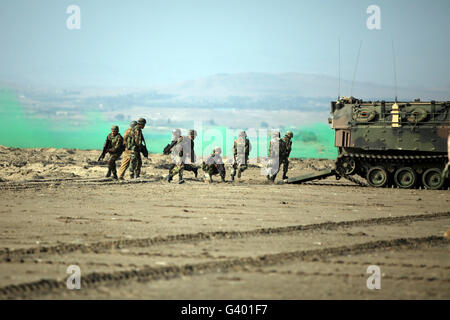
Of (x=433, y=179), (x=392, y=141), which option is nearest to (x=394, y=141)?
(x=392, y=141)

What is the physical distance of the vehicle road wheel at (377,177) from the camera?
18.0 metres

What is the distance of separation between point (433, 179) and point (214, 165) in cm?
658

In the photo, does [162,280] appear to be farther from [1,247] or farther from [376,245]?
[376,245]

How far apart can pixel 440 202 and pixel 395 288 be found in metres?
8.73

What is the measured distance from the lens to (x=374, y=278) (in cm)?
644

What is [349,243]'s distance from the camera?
27.9ft

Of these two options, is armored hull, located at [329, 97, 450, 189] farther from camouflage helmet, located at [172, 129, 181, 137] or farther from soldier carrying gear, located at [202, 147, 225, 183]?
camouflage helmet, located at [172, 129, 181, 137]

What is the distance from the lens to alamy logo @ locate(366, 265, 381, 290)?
6.16m

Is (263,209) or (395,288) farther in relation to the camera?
(263,209)

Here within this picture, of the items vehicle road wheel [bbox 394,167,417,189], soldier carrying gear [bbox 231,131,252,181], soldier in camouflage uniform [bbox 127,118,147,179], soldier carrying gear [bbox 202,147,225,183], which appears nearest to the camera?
vehicle road wheel [bbox 394,167,417,189]

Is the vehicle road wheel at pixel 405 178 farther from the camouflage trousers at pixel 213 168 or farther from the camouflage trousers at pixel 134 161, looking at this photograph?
the camouflage trousers at pixel 134 161

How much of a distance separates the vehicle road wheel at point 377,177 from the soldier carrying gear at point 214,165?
14.9ft

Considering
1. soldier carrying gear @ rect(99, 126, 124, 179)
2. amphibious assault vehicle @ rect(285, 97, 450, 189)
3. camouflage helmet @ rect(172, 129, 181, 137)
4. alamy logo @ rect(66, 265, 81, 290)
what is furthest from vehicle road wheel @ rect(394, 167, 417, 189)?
alamy logo @ rect(66, 265, 81, 290)
